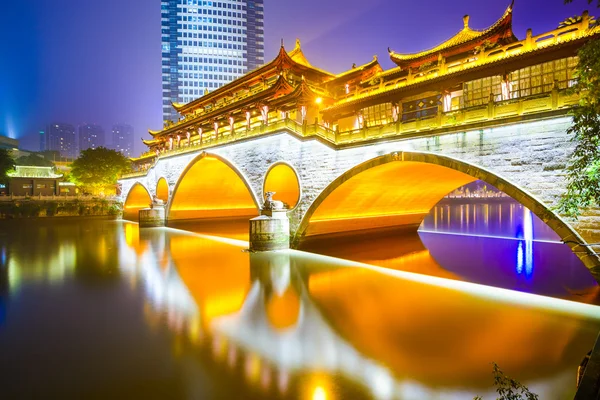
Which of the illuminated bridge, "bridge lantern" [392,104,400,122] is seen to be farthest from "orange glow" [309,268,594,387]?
"bridge lantern" [392,104,400,122]

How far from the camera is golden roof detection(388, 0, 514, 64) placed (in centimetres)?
1284

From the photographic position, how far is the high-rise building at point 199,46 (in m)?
61.8

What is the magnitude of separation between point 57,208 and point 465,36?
137 ft

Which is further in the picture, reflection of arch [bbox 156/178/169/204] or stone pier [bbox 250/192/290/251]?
reflection of arch [bbox 156/178/169/204]

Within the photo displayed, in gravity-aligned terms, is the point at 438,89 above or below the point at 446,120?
above

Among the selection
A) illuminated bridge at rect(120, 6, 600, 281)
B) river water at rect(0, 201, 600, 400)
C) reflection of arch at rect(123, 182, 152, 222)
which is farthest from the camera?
reflection of arch at rect(123, 182, 152, 222)

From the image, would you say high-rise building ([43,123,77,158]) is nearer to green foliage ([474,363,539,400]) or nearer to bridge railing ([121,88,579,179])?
bridge railing ([121,88,579,179])

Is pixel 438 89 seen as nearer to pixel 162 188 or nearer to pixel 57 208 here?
pixel 162 188

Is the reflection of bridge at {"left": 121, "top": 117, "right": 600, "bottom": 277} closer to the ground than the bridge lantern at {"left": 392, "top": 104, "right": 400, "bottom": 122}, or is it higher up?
closer to the ground

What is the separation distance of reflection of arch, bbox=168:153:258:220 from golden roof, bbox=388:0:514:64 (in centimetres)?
1274

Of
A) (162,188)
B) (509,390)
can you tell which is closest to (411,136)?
(509,390)

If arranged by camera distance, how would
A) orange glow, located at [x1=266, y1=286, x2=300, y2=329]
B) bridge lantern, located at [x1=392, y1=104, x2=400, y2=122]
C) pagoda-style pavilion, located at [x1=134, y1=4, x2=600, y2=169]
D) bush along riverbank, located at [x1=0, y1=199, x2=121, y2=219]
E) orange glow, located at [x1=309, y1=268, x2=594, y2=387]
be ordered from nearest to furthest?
orange glow, located at [x1=309, y1=268, x2=594, y2=387]
orange glow, located at [x1=266, y1=286, x2=300, y2=329]
pagoda-style pavilion, located at [x1=134, y1=4, x2=600, y2=169]
bridge lantern, located at [x1=392, y1=104, x2=400, y2=122]
bush along riverbank, located at [x1=0, y1=199, x2=121, y2=219]

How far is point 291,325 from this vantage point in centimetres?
680

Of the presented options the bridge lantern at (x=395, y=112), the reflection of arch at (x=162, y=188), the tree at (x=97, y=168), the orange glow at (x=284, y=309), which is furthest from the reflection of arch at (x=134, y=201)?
the orange glow at (x=284, y=309)
